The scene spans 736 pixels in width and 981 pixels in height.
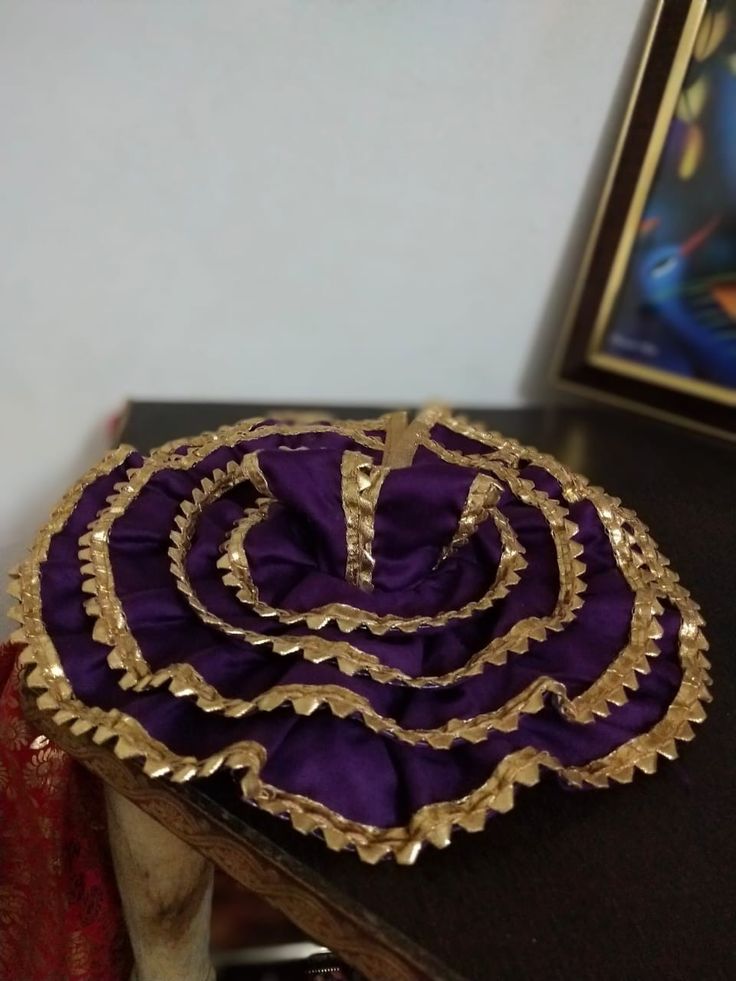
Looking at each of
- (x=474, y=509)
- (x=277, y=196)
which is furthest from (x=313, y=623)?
(x=277, y=196)

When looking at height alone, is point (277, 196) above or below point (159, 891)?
above

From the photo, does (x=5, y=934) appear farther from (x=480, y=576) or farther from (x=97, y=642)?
(x=480, y=576)

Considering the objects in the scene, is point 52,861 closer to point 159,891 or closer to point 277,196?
point 159,891

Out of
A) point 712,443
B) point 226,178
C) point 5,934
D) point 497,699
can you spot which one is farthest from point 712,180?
point 5,934

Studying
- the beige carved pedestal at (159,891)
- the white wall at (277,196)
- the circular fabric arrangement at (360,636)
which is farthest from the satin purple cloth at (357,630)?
the white wall at (277,196)

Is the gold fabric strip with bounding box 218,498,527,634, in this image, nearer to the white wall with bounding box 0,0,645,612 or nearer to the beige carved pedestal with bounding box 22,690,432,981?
the beige carved pedestal with bounding box 22,690,432,981

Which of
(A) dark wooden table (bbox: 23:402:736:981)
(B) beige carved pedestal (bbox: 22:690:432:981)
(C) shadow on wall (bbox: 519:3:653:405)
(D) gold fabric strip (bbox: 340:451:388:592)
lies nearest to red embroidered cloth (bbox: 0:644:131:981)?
(B) beige carved pedestal (bbox: 22:690:432:981)

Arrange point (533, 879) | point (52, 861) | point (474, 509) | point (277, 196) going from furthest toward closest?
point (277, 196) < point (52, 861) < point (474, 509) < point (533, 879)
